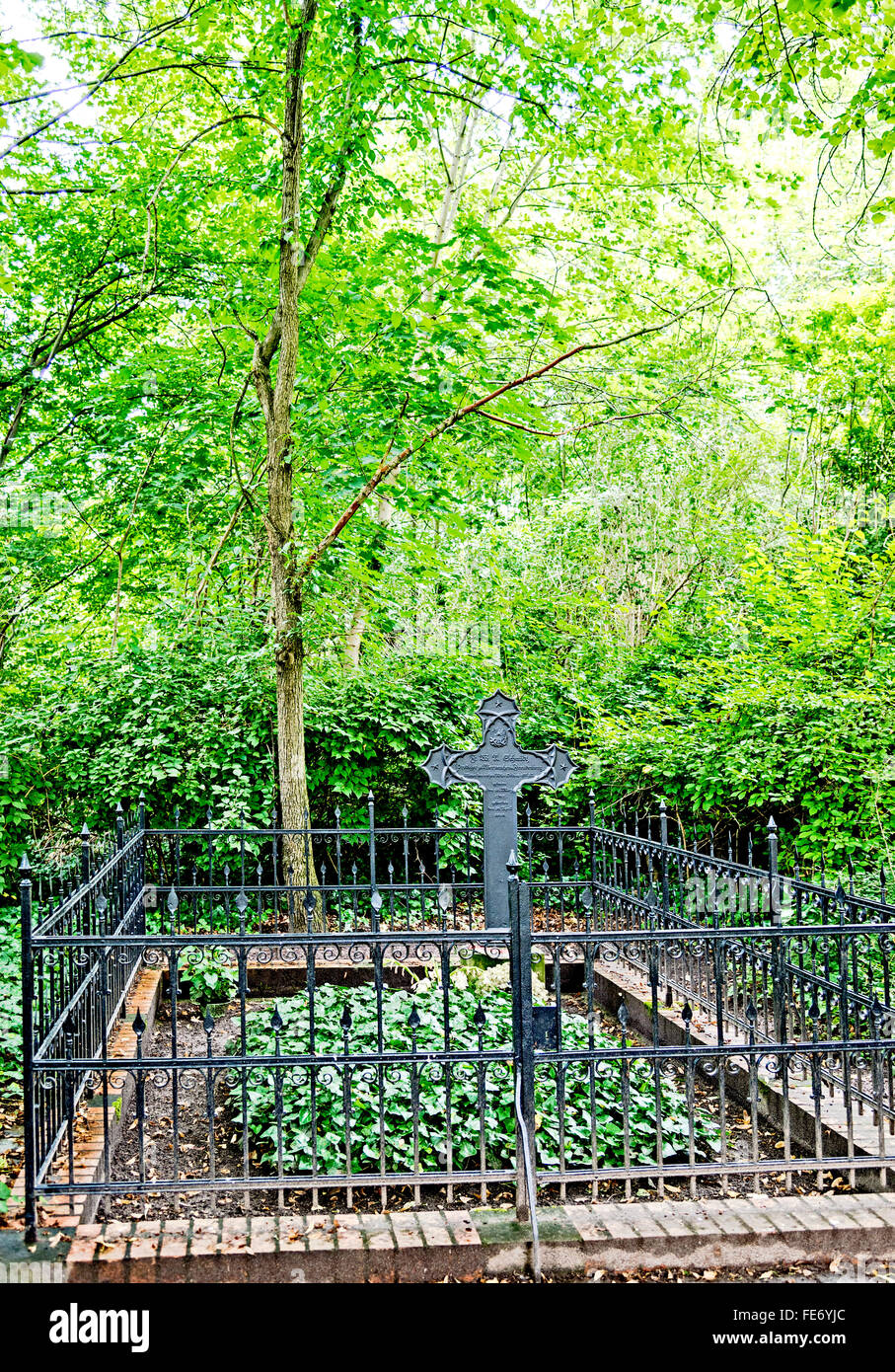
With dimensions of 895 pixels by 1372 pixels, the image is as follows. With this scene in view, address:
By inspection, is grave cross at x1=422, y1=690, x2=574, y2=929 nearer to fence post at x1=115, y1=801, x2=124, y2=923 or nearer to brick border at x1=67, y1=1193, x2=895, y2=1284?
fence post at x1=115, y1=801, x2=124, y2=923

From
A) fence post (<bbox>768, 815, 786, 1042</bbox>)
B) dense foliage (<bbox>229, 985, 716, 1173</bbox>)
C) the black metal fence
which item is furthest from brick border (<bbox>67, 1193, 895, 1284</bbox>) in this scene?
fence post (<bbox>768, 815, 786, 1042</bbox>)

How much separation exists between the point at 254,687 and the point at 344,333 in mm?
3568

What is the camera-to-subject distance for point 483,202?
1367 centimetres

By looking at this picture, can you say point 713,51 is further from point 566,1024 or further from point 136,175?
point 566,1024

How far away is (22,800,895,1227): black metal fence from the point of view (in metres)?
3.94

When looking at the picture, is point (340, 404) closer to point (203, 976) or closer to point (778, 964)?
point (203, 976)

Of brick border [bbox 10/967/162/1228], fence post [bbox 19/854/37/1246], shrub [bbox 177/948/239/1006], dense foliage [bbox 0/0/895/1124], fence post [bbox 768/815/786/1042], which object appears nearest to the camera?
fence post [bbox 19/854/37/1246]

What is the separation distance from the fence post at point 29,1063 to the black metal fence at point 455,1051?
12 mm

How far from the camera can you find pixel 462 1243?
3641 millimetres

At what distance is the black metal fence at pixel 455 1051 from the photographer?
3.94 meters

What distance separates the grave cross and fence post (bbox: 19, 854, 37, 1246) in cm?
432

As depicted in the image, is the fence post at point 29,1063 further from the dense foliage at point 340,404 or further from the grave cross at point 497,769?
the grave cross at point 497,769

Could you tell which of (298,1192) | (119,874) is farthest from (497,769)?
(298,1192)

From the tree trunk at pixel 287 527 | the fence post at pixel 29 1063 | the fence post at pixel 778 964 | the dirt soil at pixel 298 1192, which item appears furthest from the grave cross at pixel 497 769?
the fence post at pixel 29 1063
